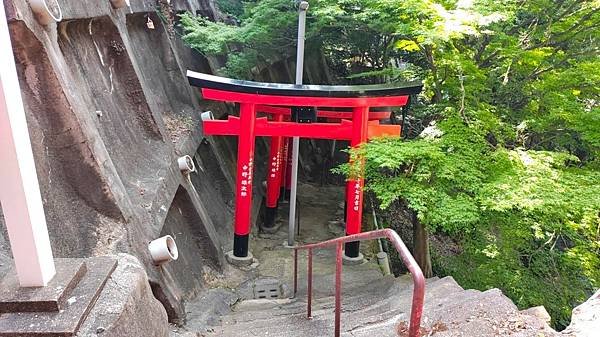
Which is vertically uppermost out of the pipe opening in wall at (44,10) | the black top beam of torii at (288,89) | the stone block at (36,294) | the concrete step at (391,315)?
the pipe opening in wall at (44,10)

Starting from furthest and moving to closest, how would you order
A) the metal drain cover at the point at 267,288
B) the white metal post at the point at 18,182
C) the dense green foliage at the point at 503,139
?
the metal drain cover at the point at 267,288 < the dense green foliage at the point at 503,139 < the white metal post at the point at 18,182

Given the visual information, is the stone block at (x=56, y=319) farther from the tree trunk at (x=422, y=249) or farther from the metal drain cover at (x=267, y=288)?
the tree trunk at (x=422, y=249)

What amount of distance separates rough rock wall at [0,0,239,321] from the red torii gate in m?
0.75

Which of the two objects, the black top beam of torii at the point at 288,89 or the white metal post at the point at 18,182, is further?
the black top beam of torii at the point at 288,89

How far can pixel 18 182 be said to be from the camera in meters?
1.82

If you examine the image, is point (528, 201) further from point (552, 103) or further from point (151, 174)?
point (151, 174)

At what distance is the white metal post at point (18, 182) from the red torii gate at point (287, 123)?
5.51m

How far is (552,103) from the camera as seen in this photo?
6.26 m

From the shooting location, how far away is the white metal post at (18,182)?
1.74 meters

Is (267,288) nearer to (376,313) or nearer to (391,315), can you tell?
(376,313)

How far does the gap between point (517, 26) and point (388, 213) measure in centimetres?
561

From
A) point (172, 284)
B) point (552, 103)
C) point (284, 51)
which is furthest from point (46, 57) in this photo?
point (284, 51)

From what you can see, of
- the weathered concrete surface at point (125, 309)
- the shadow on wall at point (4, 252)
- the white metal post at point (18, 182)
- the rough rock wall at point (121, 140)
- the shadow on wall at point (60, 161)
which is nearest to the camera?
the white metal post at point (18, 182)

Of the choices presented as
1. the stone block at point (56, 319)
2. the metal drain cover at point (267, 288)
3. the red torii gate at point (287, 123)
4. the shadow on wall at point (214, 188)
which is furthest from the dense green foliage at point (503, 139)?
the stone block at point (56, 319)
